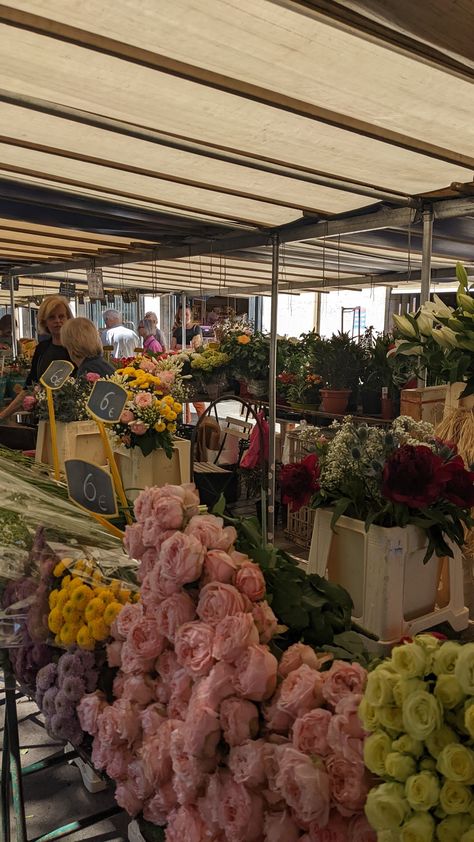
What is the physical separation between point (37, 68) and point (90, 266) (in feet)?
14.8

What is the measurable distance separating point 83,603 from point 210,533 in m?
0.32

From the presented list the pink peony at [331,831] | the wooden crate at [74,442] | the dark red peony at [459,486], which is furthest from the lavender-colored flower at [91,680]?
the wooden crate at [74,442]

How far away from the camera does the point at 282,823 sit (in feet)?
2.33

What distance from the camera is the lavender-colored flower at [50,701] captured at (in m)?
1.04

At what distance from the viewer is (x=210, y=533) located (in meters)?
0.88

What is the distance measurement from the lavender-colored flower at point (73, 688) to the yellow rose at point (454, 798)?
62cm

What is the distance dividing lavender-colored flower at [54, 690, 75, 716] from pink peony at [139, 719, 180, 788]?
226 millimetres

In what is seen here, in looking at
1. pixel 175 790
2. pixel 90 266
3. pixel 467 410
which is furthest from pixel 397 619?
pixel 90 266

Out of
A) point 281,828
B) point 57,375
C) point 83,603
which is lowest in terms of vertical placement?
point 281,828

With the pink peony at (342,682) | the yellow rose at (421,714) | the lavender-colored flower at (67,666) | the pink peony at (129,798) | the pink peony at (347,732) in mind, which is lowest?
the pink peony at (129,798)

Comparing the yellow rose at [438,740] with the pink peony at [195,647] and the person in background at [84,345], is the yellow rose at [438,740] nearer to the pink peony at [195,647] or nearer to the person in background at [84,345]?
the pink peony at [195,647]

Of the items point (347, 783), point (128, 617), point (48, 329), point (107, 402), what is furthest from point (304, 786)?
point (48, 329)

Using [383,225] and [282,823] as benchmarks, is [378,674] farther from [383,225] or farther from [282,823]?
[383,225]

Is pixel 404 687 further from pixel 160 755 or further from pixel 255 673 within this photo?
pixel 160 755
